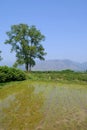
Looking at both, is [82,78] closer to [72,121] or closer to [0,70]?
[0,70]

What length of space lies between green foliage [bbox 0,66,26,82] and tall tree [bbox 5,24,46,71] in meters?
23.3

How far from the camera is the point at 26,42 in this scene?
197 ft

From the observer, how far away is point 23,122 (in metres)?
10.8

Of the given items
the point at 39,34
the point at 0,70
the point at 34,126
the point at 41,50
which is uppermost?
the point at 39,34

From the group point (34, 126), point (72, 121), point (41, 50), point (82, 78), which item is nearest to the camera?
point (34, 126)

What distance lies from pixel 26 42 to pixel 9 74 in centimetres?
2730

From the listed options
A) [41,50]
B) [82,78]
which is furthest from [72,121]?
[41,50]

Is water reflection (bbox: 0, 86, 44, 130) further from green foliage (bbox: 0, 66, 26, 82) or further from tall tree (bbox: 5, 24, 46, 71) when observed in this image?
tall tree (bbox: 5, 24, 46, 71)

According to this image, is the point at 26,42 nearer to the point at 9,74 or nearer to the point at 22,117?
the point at 9,74

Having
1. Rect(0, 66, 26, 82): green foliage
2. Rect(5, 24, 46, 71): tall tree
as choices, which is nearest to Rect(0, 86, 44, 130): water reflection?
Rect(0, 66, 26, 82): green foliage

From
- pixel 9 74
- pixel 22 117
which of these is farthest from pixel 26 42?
pixel 22 117

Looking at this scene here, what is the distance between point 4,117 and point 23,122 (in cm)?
133

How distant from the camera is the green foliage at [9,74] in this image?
32231mm

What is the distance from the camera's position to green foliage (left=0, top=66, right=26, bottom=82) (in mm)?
32231
